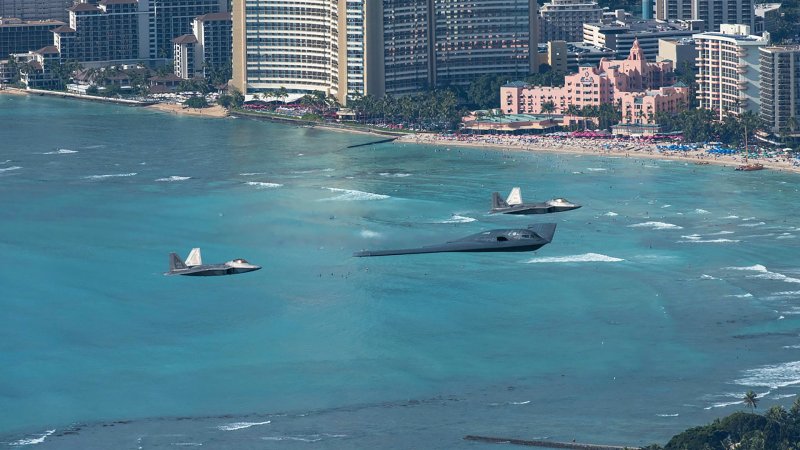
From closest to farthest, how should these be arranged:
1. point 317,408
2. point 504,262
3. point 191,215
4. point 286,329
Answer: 1. point 317,408
2. point 286,329
3. point 504,262
4. point 191,215

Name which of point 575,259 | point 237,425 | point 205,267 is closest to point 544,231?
point 237,425

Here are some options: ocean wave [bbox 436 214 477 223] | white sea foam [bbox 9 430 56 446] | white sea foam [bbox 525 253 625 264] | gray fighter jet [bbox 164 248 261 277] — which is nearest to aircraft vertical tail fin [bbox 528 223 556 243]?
gray fighter jet [bbox 164 248 261 277]

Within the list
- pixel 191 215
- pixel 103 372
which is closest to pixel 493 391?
pixel 103 372

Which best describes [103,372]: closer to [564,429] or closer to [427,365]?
[427,365]

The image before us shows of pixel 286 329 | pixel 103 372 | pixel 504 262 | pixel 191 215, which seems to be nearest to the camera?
pixel 103 372

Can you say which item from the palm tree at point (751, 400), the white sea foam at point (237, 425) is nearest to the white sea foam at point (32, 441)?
the white sea foam at point (237, 425)
